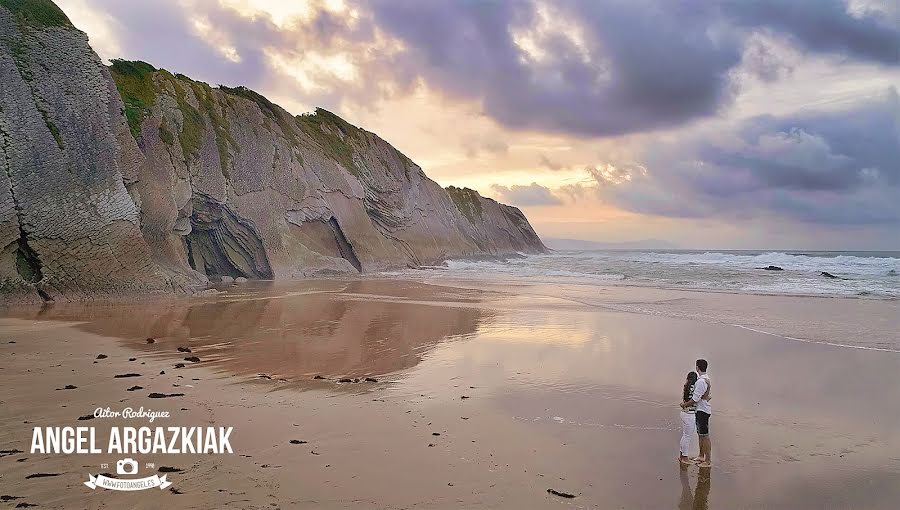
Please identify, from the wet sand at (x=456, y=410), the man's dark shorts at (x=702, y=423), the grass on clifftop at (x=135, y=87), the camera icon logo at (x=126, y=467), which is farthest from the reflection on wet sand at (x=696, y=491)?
the grass on clifftop at (x=135, y=87)

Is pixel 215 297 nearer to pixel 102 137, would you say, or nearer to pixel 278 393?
pixel 102 137

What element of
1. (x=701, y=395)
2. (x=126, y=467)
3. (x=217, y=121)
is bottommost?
(x=126, y=467)

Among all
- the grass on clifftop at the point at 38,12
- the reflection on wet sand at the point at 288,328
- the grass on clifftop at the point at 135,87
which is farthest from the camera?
the grass on clifftop at the point at 135,87

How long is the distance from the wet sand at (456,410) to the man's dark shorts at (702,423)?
0.36 m

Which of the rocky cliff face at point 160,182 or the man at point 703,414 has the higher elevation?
the rocky cliff face at point 160,182

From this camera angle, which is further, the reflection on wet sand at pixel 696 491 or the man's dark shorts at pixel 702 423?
the man's dark shorts at pixel 702 423

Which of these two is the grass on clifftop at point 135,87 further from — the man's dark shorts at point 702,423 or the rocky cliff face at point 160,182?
the man's dark shorts at point 702,423

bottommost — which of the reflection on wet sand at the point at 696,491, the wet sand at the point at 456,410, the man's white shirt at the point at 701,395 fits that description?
the reflection on wet sand at the point at 696,491

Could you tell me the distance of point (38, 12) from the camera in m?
17.0

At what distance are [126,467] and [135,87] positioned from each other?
23.7m

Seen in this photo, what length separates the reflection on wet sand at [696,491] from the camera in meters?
4.54

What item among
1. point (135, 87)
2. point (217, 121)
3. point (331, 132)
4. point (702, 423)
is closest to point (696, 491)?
point (702, 423)

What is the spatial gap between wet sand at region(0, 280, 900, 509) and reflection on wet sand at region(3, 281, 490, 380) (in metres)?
0.09

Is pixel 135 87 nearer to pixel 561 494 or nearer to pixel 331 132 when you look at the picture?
pixel 331 132
